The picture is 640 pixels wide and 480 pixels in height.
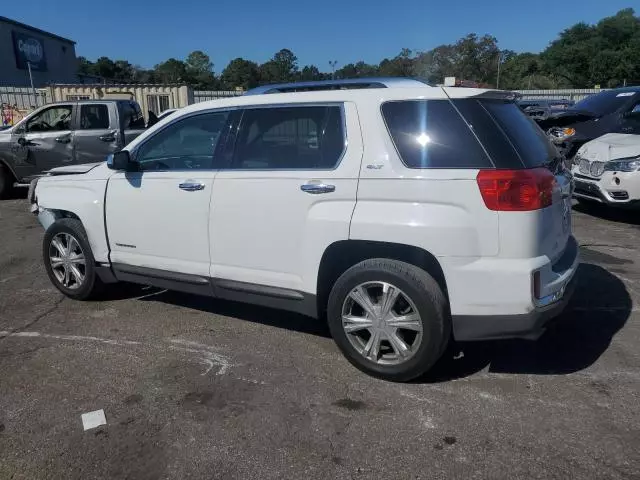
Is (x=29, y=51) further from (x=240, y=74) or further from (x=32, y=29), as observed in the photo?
(x=240, y=74)

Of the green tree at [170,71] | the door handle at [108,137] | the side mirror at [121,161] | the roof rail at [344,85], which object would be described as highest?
the green tree at [170,71]

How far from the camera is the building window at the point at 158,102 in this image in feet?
82.4

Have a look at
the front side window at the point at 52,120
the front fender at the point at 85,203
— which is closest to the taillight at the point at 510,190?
the front fender at the point at 85,203

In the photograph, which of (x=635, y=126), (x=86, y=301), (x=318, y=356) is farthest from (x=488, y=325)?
(x=635, y=126)

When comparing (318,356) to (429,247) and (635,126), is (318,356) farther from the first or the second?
(635,126)

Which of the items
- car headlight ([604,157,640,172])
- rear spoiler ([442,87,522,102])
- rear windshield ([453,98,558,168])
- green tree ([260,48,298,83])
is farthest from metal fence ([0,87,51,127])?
green tree ([260,48,298,83])

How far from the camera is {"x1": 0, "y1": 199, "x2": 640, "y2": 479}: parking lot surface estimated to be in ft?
9.02

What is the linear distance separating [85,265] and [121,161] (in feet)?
3.60

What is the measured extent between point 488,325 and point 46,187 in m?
4.06

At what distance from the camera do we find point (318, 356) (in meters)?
3.93

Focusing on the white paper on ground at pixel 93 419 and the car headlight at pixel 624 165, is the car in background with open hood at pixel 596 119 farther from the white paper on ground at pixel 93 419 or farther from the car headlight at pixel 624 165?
the white paper on ground at pixel 93 419

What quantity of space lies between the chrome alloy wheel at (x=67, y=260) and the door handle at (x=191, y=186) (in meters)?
1.37

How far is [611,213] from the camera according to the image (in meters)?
8.67

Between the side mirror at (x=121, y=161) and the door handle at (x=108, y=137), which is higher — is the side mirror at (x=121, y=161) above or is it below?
below
